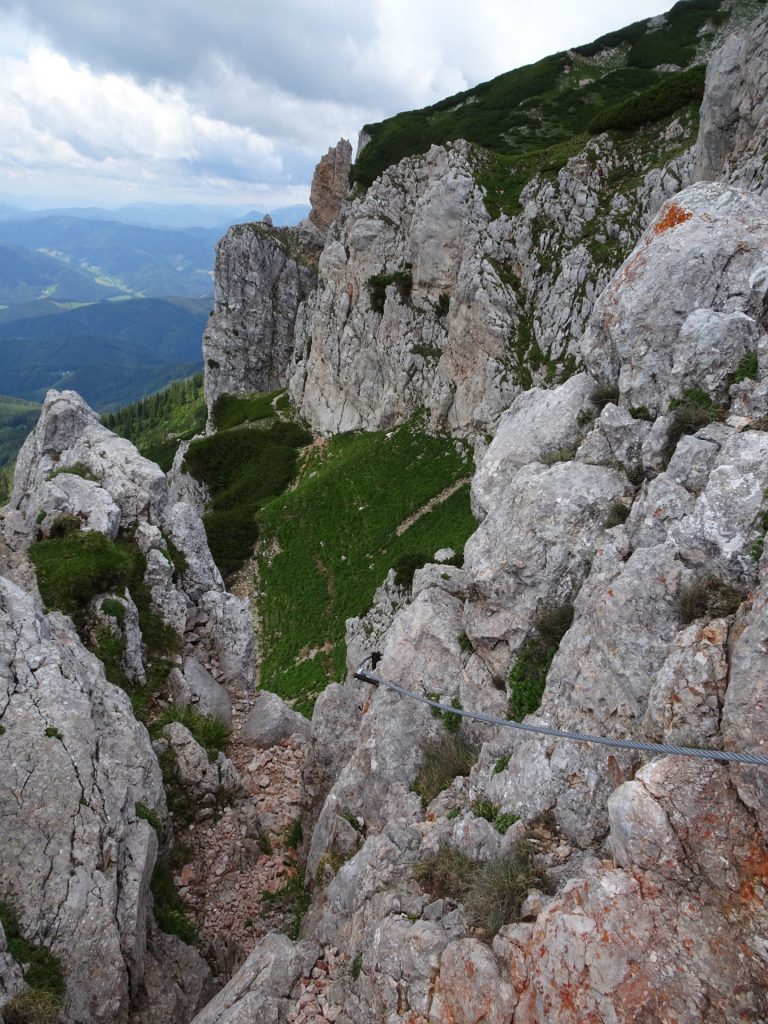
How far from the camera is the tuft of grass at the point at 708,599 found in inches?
270

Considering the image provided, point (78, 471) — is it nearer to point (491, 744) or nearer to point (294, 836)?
point (294, 836)

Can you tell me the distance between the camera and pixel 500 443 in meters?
13.7

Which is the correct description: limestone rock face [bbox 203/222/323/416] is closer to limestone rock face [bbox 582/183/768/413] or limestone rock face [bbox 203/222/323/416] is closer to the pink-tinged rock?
limestone rock face [bbox 582/183/768/413]

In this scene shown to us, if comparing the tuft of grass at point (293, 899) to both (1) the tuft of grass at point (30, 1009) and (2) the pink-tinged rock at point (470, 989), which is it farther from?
(2) the pink-tinged rock at point (470, 989)

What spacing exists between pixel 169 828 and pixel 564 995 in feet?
27.5

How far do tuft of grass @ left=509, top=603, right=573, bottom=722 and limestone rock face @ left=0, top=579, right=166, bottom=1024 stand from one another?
674 centimetres

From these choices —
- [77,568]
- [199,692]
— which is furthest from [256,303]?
[199,692]

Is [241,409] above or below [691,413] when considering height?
below

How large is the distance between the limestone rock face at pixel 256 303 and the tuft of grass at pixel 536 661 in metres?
78.6

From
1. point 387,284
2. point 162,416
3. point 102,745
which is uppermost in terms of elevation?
point 387,284

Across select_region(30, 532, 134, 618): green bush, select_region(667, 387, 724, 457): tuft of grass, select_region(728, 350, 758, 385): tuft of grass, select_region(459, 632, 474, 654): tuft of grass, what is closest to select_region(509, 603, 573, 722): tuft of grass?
select_region(459, 632, 474, 654): tuft of grass

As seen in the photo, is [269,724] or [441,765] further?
[269,724]

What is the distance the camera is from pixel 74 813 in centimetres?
900

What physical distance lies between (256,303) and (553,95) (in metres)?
49.8
